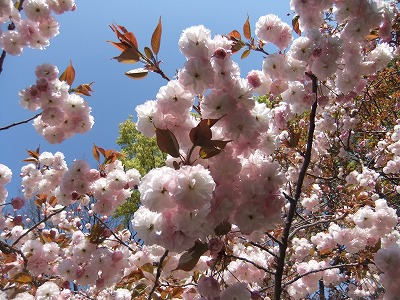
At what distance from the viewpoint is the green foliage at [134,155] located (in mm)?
11633

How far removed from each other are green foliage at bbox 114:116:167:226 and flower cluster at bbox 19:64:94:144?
8797 millimetres

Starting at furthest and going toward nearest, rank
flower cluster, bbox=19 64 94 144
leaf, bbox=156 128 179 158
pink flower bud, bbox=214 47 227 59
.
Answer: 1. flower cluster, bbox=19 64 94 144
2. pink flower bud, bbox=214 47 227 59
3. leaf, bbox=156 128 179 158

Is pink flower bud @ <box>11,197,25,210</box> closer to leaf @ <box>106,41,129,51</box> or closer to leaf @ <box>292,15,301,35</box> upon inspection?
leaf @ <box>106,41,129,51</box>

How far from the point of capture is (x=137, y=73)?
5.89ft

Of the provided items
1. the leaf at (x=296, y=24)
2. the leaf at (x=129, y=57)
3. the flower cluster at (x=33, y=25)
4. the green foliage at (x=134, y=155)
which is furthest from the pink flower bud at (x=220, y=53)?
the green foliage at (x=134, y=155)

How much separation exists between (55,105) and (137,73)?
110 centimetres

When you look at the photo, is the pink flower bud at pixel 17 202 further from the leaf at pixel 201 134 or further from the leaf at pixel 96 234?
the leaf at pixel 201 134

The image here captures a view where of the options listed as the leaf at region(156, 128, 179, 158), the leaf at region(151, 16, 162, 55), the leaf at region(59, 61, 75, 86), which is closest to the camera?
the leaf at region(156, 128, 179, 158)

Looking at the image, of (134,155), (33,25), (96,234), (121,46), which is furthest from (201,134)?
(134,155)

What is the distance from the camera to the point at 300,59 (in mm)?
2074

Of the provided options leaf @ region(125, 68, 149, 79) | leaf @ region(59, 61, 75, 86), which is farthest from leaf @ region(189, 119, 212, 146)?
leaf @ region(59, 61, 75, 86)

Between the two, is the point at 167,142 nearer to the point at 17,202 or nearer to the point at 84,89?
the point at 84,89

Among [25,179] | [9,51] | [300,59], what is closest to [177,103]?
[300,59]

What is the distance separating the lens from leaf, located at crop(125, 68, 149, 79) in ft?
5.84
